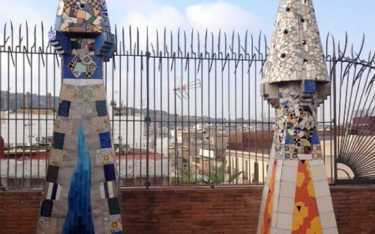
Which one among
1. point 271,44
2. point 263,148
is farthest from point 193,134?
point 271,44

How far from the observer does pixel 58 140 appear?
6238 mm

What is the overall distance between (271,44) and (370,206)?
11.5 feet

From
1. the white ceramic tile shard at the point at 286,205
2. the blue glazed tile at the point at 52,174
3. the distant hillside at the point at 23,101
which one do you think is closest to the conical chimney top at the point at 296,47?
the white ceramic tile shard at the point at 286,205

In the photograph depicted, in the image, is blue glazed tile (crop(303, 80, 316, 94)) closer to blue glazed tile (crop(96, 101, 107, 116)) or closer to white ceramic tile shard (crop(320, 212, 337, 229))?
white ceramic tile shard (crop(320, 212, 337, 229))

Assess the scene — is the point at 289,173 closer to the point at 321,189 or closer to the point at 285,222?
the point at 321,189

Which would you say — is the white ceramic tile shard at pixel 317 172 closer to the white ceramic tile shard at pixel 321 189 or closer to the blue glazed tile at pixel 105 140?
the white ceramic tile shard at pixel 321 189

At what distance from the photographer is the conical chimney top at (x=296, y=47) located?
671 cm

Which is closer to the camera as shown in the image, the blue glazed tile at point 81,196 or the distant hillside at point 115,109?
the blue glazed tile at point 81,196

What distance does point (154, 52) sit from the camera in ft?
27.7

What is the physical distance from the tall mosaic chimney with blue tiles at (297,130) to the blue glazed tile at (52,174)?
8.12 ft

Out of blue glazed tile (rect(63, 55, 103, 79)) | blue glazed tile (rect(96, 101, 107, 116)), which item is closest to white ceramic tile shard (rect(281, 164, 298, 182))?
blue glazed tile (rect(96, 101, 107, 116))

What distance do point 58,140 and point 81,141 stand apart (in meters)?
0.25

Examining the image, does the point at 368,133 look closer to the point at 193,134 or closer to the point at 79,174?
the point at 193,134

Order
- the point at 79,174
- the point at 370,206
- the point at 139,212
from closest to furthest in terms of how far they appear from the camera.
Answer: the point at 79,174 < the point at 139,212 < the point at 370,206
